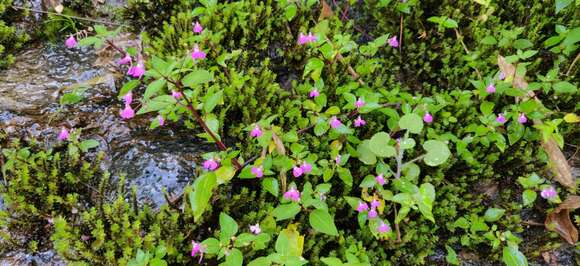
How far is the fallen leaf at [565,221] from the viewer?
2994 mm

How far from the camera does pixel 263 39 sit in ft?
12.2

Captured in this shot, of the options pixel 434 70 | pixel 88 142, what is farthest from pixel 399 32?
pixel 88 142

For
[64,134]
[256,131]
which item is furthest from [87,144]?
[256,131]

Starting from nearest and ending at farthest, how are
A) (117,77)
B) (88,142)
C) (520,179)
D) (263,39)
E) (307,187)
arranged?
1. (307,187)
2. (88,142)
3. (520,179)
4. (117,77)
5. (263,39)

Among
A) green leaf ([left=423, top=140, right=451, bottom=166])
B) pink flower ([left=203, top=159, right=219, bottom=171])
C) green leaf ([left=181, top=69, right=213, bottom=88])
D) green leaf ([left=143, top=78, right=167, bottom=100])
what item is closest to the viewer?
green leaf ([left=143, top=78, right=167, bottom=100])

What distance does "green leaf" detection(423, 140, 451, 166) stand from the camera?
2.74 m

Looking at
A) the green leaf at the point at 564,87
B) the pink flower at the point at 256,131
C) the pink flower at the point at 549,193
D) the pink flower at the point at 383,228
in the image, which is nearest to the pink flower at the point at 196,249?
the pink flower at the point at 256,131

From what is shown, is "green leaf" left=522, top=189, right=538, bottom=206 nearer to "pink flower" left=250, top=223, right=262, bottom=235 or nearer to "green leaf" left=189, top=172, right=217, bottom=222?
"pink flower" left=250, top=223, right=262, bottom=235

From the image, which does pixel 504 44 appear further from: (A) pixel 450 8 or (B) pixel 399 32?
(B) pixel 399 32

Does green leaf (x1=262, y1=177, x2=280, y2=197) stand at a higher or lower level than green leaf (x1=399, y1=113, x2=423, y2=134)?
lower

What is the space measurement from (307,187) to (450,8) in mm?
2483

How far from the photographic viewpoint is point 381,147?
9.10 feet

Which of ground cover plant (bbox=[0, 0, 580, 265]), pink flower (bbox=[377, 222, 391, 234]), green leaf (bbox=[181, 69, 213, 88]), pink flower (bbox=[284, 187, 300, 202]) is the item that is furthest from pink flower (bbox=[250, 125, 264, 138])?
pink flower (bbox=[377, 222, 391, 234])

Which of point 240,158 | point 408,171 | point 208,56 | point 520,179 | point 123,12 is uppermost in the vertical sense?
point 123,12
